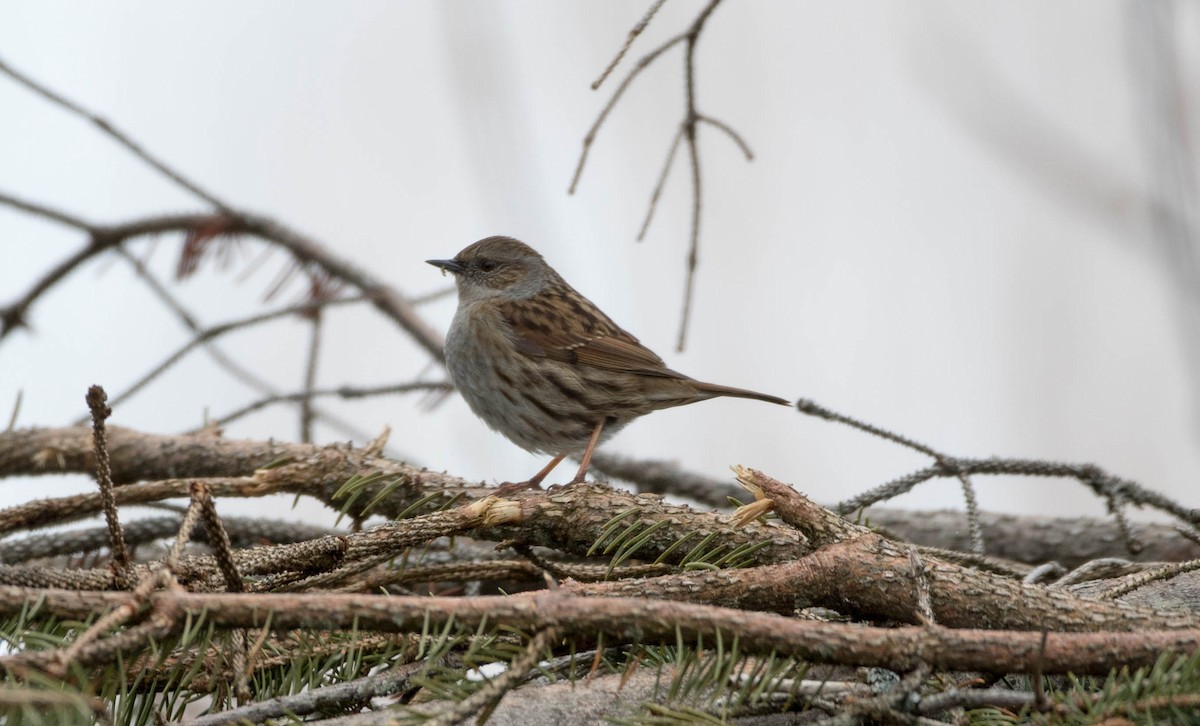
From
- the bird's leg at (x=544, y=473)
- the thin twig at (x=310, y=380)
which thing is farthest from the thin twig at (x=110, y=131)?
the bird's leg at (x=544, y=473)

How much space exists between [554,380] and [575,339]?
0.96 feet

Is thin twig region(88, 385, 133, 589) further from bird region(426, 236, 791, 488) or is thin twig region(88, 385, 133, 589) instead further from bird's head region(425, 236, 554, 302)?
bird's head region(425, 236, 554, 302)

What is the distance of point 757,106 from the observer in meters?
7.93

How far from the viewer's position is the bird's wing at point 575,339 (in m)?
4.64

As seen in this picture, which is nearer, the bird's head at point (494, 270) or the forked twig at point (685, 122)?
the forked twig at point (685, 122)

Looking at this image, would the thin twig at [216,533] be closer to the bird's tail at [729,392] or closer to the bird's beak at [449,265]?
the bird's tail at [729,392]

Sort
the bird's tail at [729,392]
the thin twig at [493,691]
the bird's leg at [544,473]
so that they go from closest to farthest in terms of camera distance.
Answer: the thin twig at [493,691] < the bird's tail at [729,392] < the bird's leg at [544,473]

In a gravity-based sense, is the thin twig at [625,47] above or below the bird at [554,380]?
above

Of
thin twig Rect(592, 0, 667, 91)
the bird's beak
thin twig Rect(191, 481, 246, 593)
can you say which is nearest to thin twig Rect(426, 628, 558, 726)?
thin twig Rect(191, 481, 246, 593)

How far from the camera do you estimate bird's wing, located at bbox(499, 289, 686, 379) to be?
4.64m

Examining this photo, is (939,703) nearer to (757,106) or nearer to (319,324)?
(319,324)

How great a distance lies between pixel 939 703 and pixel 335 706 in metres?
0.96

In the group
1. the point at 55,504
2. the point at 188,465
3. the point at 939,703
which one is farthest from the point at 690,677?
the point at 188,465

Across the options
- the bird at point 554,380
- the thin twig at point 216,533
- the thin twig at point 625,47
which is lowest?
the thin twig at point 216,533
